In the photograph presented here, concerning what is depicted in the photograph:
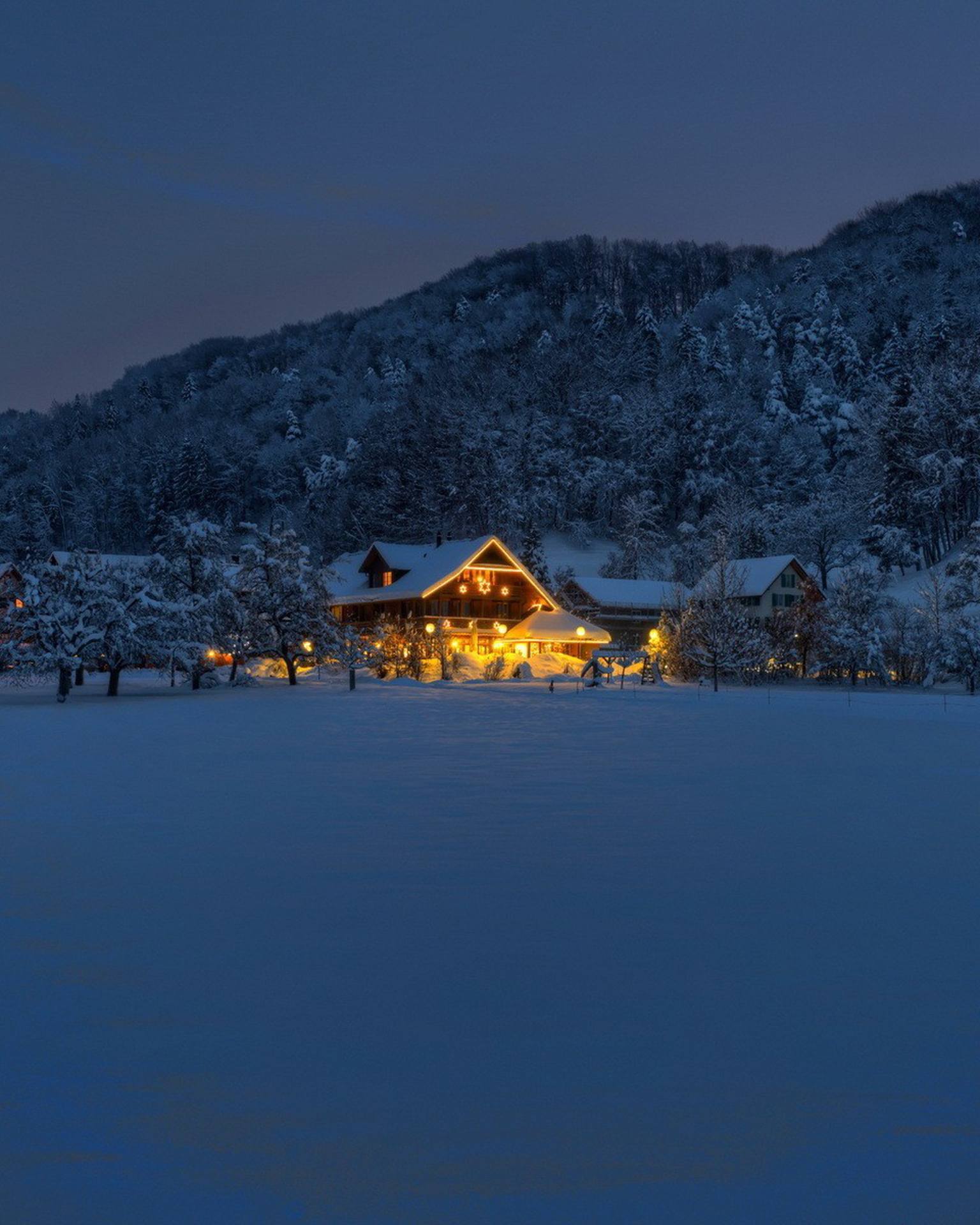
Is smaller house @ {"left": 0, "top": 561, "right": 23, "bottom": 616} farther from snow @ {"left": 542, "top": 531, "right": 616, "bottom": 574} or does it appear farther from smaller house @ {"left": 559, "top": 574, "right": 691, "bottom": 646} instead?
snow @ {"left": 542, "top": 531, "right": 616, "bottom": 574}

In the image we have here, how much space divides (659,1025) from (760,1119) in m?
1.31

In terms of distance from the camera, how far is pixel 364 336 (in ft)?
634

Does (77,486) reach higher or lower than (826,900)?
higher

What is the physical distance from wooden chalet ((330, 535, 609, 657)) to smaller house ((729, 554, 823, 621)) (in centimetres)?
1352

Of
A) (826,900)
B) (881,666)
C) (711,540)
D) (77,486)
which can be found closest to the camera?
(826,900)

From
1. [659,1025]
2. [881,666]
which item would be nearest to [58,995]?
[659,1025]

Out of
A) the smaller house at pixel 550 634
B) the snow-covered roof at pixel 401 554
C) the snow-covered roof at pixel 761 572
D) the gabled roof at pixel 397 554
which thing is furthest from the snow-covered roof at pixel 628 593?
the gabled roof at pixel 397 554

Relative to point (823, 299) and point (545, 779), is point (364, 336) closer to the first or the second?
point (823, 299)

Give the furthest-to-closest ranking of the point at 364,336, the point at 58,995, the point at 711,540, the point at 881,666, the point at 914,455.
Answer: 1. the point at 364,336
2. the point at 711,540
3. the point at 914,455
4. the point at 881,666
5. the point at 58,995

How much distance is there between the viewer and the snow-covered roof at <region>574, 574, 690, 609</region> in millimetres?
79750

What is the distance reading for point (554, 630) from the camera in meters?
69.2

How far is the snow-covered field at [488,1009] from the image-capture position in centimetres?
464

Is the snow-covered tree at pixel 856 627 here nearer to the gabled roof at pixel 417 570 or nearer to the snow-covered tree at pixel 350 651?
the gabled roof at pixel 417 570

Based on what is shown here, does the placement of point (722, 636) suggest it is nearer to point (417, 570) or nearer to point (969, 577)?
point (969, 577)
